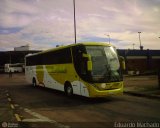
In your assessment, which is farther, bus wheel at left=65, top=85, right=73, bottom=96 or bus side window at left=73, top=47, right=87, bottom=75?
bus wheel at left=65, top=85, right=73, bottom=96

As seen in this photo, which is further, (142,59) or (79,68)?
(142,59)

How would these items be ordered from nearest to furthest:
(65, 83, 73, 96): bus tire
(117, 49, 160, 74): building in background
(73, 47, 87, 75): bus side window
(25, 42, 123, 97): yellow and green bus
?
(25, 42, 123, 97): yellow and green bus → (73, 47, 87, 75): bus side window → (65, 83, 73, 96): bus tire → (117, 49, 160, 74): building in background

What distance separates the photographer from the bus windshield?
1755 centimetres

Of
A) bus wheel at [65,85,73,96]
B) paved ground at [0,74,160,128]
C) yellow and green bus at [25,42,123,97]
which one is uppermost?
yellow and green bus at [25,42,123,97]

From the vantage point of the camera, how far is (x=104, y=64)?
1781cm

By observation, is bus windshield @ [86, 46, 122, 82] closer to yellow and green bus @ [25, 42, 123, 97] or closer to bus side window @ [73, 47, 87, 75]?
yellow and green bus @ [25, 42, 123, 97]

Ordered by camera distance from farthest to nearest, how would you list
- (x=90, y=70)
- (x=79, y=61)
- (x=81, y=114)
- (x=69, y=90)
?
(x=69, y=90)
(x=79, y=61)
(x=90, y=70)
(x=81, y=114)

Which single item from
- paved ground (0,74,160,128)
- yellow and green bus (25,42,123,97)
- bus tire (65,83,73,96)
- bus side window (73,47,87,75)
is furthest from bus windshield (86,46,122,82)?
bus tire (65,83,73,96)

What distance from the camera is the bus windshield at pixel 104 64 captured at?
57.6ft

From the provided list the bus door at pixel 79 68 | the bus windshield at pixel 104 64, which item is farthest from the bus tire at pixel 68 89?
the bus windshield at pixel 104 64

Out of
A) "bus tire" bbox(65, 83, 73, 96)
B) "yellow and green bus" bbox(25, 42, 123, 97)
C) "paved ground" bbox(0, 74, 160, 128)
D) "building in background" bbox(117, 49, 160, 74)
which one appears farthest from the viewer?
"building in background" bbox(117, 49, 160, 74)

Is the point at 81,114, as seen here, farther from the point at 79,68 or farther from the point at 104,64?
the point at 79,68

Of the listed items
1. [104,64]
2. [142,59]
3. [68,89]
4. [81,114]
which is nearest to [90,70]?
[104,64]

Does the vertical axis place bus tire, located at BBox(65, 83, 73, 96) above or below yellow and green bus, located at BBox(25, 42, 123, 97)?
below
